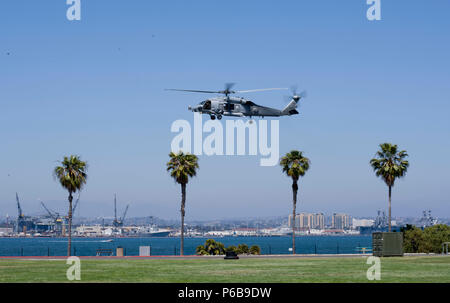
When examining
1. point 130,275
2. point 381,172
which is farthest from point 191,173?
point 130,275

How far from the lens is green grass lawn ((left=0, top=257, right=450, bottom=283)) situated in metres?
48.3

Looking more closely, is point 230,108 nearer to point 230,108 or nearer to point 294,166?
point 230,108

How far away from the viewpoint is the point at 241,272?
5466cm

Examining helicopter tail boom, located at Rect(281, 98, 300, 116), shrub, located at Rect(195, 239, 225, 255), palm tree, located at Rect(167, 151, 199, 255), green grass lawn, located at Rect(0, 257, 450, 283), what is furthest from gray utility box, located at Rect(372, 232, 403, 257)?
palm tree, located at Rect(167, 151, 199, 255)

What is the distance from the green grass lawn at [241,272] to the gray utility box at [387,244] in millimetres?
8257

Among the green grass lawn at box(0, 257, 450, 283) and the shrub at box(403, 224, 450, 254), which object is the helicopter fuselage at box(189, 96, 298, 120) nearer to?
the green grass lawn at box(0, 257, 450, 283)

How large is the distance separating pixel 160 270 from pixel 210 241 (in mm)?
36306

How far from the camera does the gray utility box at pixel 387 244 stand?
245 feet

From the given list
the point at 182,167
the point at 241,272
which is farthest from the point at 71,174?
the point at 241,272

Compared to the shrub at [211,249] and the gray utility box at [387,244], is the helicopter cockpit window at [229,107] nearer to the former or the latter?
the gray utility box at [387,244]

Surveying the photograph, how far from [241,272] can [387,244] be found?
26.6 m
